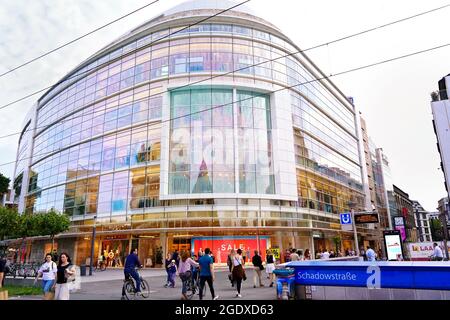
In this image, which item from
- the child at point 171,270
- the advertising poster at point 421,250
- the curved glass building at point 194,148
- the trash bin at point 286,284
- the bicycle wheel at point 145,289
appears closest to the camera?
the trash bin at point 286,284

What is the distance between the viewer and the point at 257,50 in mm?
38438

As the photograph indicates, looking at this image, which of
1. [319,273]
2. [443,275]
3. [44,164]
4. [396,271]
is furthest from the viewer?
[44,164]

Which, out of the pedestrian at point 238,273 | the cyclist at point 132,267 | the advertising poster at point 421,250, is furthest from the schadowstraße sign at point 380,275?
the advertising poster at point 421,250

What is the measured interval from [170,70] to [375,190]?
53.9 meters

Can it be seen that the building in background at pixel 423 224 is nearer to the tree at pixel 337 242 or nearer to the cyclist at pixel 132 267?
the tree at pixel 337 242

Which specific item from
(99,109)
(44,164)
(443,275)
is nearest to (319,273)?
(443,275)

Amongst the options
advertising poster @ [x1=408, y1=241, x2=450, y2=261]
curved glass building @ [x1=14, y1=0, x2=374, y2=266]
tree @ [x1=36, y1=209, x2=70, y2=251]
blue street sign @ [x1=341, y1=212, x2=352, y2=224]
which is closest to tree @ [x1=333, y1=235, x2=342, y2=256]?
curved glass building @ [x1=14, y1=0, x2=374, y2=266]

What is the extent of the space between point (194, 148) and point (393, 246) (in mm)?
20816

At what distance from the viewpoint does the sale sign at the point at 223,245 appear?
105 feet

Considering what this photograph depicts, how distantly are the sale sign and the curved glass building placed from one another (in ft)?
0.47

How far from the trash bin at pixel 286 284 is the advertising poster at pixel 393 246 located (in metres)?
11.8

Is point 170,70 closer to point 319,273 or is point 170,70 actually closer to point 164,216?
point 164,216

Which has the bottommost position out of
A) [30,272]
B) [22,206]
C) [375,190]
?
[30,272]
